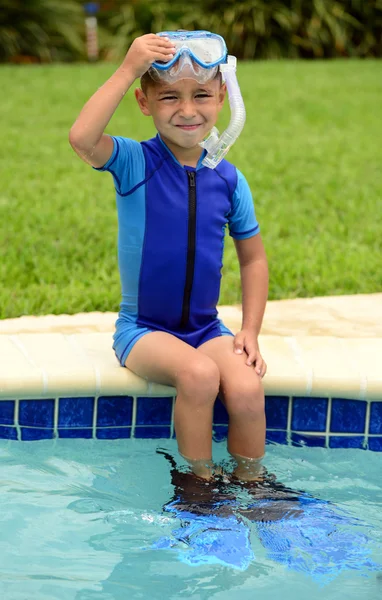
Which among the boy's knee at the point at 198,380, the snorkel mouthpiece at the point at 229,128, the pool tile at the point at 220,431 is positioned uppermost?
the snorkel mouthpiece at the point at 229,128

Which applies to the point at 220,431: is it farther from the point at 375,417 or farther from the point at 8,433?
the point at 8,433

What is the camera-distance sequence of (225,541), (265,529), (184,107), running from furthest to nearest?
(184,107) < (265,529) < (225,541)

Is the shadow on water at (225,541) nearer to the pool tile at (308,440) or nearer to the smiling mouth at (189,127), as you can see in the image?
the pool tile at (308,440)

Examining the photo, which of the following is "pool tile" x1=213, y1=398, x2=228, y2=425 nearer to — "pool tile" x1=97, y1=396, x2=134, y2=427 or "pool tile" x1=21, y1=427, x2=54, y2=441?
"pool tile" x1=97, y1=396, x2=134, y2=427

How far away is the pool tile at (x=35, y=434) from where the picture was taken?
3.30m

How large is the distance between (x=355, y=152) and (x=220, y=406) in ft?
16.9

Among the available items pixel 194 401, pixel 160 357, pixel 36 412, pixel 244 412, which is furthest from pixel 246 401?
pixel 36 412

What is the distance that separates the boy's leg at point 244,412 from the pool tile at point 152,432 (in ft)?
1.09

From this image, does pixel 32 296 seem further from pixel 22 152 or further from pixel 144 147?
pixel 22 152

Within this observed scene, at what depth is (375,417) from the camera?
133 inches

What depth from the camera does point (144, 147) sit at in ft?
10.6

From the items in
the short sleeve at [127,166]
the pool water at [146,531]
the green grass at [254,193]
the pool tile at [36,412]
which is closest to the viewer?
the pool water at [146,531]

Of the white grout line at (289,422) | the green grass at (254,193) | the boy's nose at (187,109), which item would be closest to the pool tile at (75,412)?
the white grout line at (289,422)

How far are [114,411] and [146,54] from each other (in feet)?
4.27
